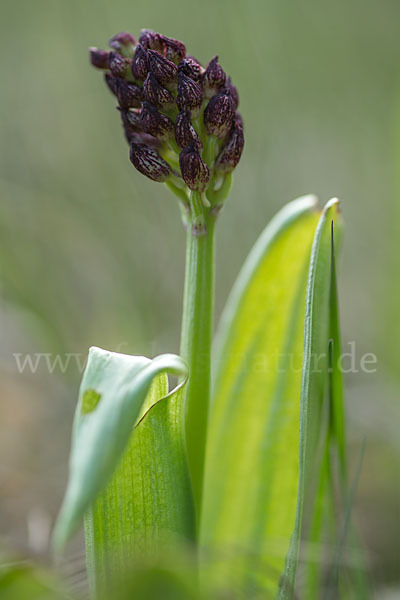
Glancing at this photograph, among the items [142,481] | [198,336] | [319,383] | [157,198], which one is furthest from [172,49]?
[157,198]

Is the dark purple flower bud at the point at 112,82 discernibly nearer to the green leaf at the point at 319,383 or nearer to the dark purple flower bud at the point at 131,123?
the dark purple flower bud at the point at 131,123

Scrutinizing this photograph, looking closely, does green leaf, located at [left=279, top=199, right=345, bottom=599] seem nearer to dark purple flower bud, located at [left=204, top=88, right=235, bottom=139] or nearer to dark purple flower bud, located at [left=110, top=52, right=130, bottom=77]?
dark purple flower bud, located at [left=204, top=88, right=235, bottom=139]

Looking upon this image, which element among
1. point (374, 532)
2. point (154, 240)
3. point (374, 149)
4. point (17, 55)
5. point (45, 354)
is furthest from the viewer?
point (374, 149)

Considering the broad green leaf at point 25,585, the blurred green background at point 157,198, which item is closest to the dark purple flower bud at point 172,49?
the broad green leaf at point 25,585

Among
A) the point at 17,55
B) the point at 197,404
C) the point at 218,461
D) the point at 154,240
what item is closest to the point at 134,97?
the point at 197,404

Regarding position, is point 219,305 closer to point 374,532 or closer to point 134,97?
point 374,532

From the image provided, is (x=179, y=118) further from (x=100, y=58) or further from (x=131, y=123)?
(x=100, y=58)

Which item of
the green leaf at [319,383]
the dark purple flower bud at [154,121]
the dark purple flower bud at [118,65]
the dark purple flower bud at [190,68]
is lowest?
the green leaf at [319,383]
